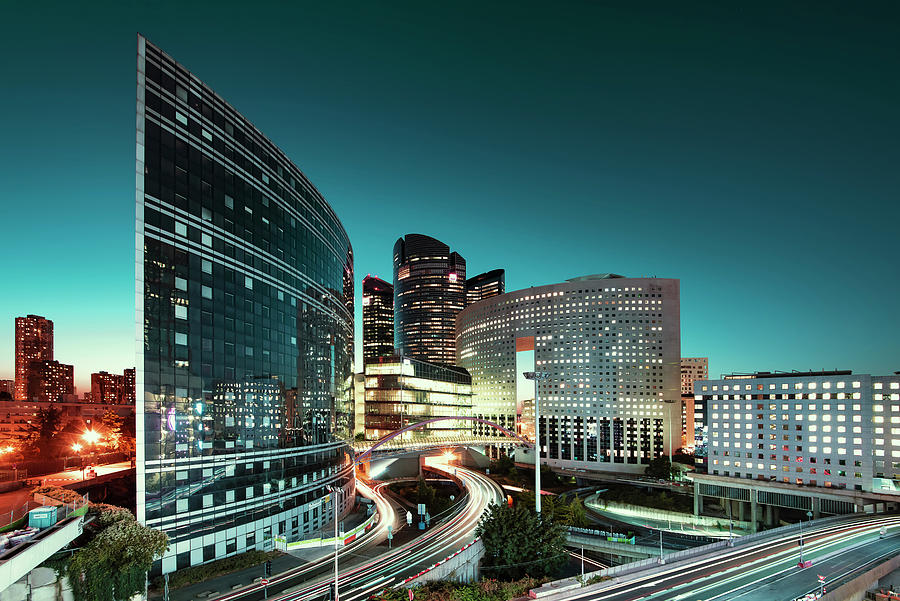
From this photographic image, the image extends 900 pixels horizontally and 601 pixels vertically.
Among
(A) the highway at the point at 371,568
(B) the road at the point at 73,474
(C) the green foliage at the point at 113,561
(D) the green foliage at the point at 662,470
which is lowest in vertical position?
(D) the green foliage at the point at 662,470

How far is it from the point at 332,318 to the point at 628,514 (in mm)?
61238

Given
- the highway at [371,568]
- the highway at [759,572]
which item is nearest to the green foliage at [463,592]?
the highway at [371,568]

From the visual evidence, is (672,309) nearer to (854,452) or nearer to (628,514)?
(854,452)

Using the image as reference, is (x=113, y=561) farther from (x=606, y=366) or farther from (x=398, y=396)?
(x=606, y=366)

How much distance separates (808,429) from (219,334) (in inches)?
3797

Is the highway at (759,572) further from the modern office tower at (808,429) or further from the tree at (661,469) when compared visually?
the tree at (661,469)

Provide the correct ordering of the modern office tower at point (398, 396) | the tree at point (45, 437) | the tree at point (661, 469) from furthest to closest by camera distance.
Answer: the tree at point (661, 469) → the modern office tower at point (398, 396) → the tree at point (45, 437)

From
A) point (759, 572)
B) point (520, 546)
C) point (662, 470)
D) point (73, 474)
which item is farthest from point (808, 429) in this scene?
point (73, 474)

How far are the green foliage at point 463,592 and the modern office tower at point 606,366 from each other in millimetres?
113302

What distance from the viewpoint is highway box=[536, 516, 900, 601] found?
34969 millimetres

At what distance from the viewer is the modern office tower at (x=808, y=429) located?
271ft

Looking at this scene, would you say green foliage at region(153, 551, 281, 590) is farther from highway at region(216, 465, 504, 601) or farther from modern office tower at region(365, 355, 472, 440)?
modern office tower at region(365, 355, 472, 440)

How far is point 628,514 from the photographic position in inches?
3435

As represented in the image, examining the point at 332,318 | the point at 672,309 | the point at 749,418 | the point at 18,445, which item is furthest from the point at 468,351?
the point at 18,445
